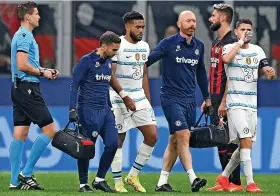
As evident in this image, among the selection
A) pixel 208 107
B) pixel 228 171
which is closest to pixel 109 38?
pixel 208 107


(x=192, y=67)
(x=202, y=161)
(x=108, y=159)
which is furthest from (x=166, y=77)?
(x=202, y=161)

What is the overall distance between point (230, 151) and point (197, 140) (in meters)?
1.10

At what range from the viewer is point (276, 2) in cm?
2134

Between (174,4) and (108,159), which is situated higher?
(174,4)

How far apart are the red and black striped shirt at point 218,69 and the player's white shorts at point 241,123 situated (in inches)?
18.9

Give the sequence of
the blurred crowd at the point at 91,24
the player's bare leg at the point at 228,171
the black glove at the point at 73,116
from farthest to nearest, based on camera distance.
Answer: the blurred crowd at the point at 91,24
the player's bare leg at the point at 228,171
the black glove at the point at 73,116

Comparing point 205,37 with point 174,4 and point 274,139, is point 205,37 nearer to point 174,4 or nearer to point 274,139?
point 174,4

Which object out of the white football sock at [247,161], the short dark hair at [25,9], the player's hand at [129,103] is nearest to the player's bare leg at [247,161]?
the white football sock at [247,161]

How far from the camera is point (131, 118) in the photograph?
15969 millimetres

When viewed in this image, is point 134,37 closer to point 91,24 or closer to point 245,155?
point 245,155

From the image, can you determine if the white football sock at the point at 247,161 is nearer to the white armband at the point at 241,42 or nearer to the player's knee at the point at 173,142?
the player's knee at the point at 173,142

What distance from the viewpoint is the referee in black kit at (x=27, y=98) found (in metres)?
15.5

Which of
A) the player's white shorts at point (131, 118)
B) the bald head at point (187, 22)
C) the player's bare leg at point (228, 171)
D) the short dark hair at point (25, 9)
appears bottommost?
the player's bare leg at point (228, 171)

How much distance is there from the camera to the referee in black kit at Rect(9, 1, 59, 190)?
15.5 meters
